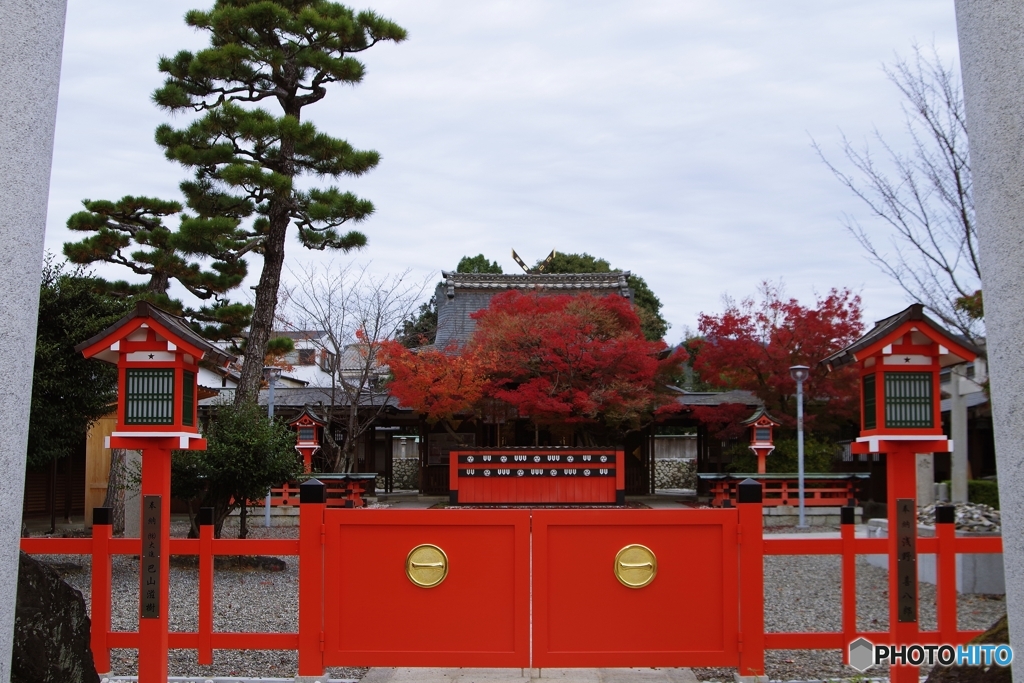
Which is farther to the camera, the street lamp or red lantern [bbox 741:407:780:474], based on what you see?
red lantern [bbox 741:407:780:474]

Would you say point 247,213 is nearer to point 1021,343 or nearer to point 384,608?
point 384,608

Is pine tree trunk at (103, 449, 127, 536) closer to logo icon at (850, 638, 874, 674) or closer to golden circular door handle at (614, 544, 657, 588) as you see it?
golden circular door handle at (614, 544, 657, 588)

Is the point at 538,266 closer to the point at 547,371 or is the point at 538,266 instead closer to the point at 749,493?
the point at 547,371

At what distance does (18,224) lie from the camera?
10.1 feet

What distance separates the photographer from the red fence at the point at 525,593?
533cm

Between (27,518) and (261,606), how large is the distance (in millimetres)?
10808

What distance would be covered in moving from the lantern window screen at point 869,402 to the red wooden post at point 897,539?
23cm

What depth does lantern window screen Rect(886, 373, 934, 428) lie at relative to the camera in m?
5.33

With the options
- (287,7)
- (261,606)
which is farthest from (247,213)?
(261,606)

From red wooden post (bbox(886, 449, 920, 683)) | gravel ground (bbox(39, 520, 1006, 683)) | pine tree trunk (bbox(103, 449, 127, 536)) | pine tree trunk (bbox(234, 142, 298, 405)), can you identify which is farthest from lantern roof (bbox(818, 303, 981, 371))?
pine tree trunk (bbox(103, 449, 127, 536))

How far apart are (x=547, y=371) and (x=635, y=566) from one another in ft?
49.0

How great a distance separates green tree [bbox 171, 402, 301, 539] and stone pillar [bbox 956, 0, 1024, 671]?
9.81 m

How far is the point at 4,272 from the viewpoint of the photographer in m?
3.03

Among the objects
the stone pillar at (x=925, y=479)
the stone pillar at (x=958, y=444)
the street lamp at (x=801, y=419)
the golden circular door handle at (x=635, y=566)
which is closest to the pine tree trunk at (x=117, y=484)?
the golden circular door handle at (x=635, y=566)
